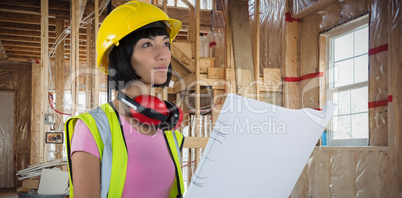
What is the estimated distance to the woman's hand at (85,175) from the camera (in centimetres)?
83

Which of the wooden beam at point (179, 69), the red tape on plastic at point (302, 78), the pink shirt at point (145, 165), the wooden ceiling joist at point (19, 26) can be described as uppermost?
the wooden ceiling joist at point (19, 26)

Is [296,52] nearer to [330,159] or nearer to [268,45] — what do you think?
[268,45]

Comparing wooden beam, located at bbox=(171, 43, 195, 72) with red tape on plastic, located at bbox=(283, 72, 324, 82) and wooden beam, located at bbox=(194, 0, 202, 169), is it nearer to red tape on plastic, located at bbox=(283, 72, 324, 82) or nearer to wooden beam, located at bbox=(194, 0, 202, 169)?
wooden beam, located at bbox=(194, 0, 202, 169)

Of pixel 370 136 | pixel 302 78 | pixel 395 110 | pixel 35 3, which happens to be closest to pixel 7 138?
pixel 35 3

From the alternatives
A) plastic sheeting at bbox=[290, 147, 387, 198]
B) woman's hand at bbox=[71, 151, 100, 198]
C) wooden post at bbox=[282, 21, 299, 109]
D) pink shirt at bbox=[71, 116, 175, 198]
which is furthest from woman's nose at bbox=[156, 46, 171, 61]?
wooden post at bbox=[282, 21, 299, 109]

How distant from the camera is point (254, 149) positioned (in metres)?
0.67

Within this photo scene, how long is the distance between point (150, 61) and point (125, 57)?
2.7 inches

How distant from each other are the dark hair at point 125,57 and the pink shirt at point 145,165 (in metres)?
0.12

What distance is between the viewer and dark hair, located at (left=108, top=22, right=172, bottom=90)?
1.01 metres

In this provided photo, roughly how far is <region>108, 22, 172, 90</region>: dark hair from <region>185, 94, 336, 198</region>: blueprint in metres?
0.46

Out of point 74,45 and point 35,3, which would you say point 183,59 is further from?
point 35,3

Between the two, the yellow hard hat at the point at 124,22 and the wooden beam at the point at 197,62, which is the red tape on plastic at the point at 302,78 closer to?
the wooden beam at the point at 197,62

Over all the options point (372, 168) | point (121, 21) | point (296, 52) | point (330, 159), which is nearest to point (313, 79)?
point (296, 52)

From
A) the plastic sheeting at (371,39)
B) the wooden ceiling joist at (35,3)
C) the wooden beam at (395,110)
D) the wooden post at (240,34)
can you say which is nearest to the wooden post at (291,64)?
the plastic sheeting at (371,39)
